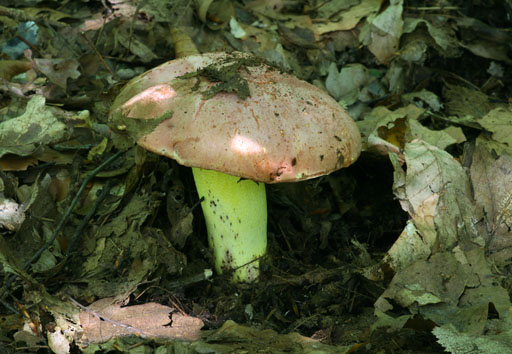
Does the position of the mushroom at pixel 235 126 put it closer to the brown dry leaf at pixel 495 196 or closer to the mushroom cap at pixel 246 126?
the mushroom cap at pixel 246 126

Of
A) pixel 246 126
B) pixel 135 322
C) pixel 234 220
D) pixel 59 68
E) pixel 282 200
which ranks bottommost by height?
pixel 282 200

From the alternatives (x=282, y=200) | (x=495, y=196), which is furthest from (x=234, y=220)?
(x=495, y=196)

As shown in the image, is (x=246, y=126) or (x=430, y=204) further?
(x=430, y=204)

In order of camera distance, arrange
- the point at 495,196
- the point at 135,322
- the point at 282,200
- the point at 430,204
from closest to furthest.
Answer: the point at 135,322, the point at 430,204, the point at 495,196, the point at 282,200

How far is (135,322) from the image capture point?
2125mm

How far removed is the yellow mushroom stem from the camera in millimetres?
2371

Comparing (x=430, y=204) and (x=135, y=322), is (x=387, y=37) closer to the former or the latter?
(x=430, y=204)

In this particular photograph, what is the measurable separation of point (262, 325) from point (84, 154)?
153cm

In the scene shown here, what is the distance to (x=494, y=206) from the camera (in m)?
2.52

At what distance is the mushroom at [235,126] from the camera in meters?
1.92

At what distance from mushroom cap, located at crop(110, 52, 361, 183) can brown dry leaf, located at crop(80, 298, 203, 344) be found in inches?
29.5

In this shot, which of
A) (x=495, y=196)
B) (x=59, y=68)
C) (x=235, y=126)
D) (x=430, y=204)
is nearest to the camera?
(x=235, y=126)

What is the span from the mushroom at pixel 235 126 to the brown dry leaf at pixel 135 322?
0.55 m

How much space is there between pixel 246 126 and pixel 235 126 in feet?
0.15
